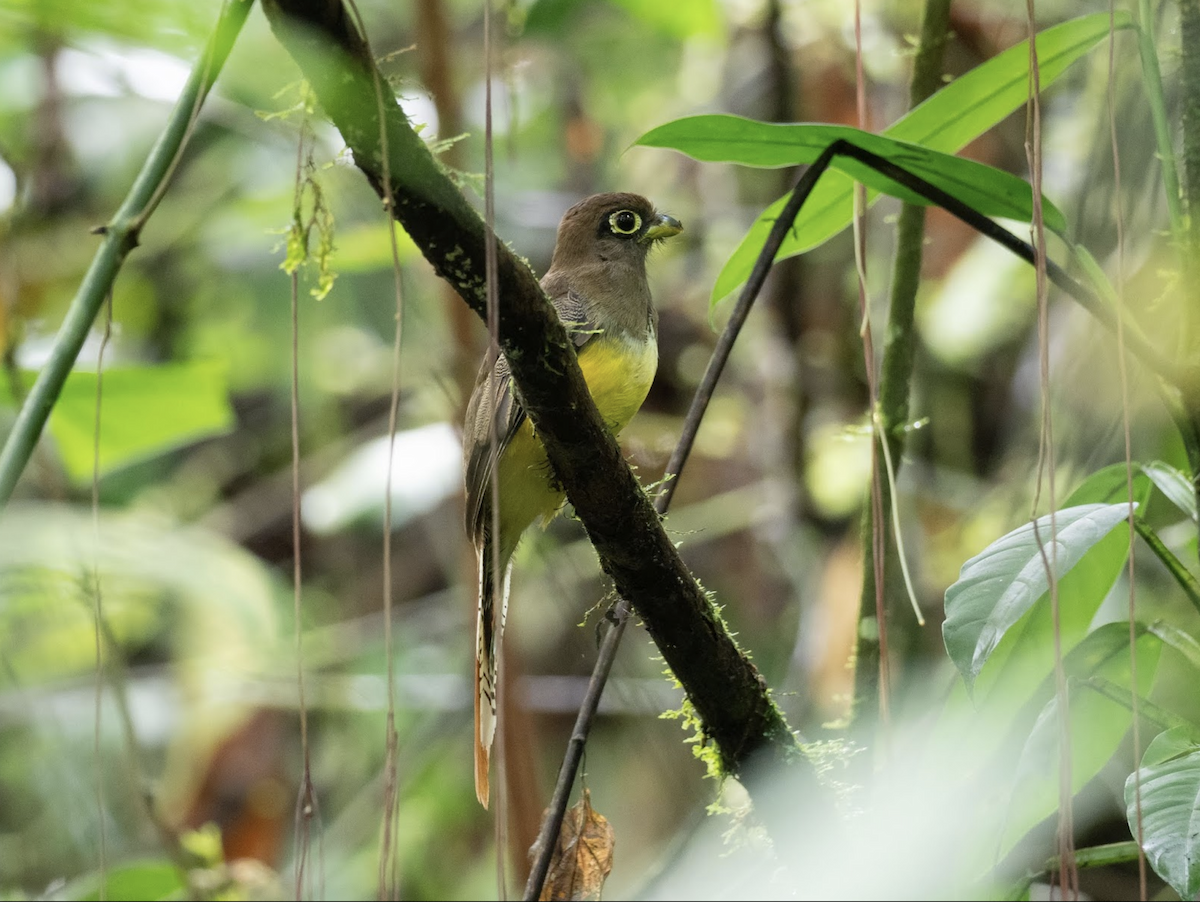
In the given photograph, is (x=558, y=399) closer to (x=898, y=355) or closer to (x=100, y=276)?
(x=100, y=276)

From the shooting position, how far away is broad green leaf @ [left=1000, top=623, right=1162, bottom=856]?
5.54ft

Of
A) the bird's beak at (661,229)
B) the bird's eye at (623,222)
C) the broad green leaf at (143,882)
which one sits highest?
the bird's eye at (623,222)

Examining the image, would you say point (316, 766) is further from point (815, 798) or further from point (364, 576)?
point (815, 798)

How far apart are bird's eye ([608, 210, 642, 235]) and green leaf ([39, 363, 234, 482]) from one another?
0.99 metres

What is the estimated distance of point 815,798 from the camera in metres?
1.99

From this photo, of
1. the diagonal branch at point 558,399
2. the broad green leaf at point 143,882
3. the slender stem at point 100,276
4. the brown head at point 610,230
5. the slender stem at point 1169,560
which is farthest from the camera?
the brown head at point 610,230

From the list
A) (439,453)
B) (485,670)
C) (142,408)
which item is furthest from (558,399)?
(439,453)

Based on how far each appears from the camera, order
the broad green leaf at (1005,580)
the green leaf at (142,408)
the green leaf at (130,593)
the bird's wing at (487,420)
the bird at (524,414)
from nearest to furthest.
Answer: the broad green leaf at (1005,580) → the bird's wing at (487,420) → the bird at (524,414) → the green leaf at (142,408) → the green leaf at (130,593)

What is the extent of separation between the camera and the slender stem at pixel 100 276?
1.26 metres

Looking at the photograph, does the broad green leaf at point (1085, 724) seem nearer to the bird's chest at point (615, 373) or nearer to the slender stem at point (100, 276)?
the bird's chest at point (615, 373)

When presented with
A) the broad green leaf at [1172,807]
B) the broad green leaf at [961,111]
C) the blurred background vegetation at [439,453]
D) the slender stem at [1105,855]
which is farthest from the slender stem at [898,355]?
the broad green leaf at [1172,807]

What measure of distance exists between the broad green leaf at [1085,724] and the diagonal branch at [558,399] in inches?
15.7

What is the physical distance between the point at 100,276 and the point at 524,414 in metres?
1.05

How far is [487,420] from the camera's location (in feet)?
7.91
